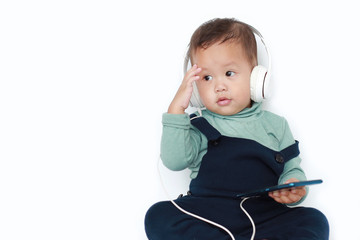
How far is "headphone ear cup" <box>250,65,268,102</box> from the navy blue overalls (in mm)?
154

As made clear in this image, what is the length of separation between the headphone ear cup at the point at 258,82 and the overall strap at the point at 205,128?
17 centimetres

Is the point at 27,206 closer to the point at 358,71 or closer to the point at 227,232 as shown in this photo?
the point at 227,232

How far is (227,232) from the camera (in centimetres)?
131

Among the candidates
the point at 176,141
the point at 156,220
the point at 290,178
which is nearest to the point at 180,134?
the point at 176,141

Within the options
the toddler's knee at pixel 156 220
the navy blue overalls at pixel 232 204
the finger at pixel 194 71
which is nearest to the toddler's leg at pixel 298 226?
the navy blue overalls at pixel 232 204

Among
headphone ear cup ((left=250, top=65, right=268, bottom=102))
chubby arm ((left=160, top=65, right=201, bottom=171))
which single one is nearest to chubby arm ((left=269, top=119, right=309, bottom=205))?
headphone ear cup ((left=250, top=65, right=268, bottom=102))

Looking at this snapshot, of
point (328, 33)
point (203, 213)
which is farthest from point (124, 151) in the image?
point (328, 33)

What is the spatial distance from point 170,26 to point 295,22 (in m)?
0.47

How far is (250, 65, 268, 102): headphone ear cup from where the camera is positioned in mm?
1473

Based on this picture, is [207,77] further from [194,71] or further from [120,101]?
[120,101]

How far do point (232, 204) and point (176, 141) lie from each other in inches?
10.0

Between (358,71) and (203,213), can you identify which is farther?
(358,71)

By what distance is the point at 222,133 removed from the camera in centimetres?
149

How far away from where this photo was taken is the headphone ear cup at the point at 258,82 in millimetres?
1473
